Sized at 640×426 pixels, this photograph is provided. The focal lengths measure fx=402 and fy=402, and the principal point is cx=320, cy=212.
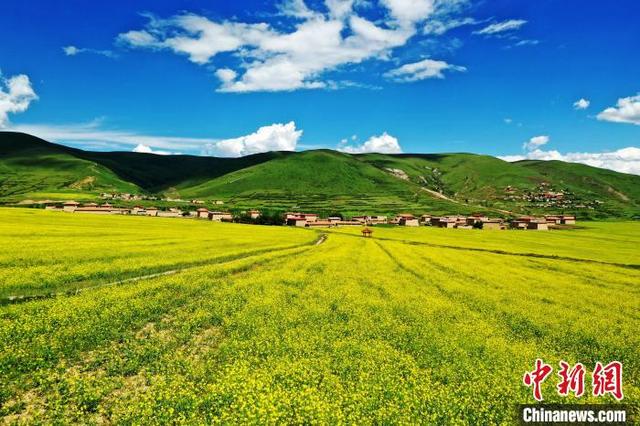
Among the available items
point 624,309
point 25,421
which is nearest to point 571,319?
point 624,309

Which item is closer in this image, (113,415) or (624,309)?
(113,415)

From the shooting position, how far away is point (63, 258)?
146 ft

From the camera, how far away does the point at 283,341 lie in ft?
78.0

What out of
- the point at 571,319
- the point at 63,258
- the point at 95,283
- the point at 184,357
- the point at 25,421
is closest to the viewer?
the point at 25,421

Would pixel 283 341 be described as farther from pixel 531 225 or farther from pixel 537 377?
pixel 531 225

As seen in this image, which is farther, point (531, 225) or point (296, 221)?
point (296, 221)

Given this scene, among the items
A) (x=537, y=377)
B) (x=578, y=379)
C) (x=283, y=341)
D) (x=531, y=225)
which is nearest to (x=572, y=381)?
(x=578, y=379)

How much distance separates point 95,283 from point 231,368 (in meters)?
23.0

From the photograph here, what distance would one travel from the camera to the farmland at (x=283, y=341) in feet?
54.7

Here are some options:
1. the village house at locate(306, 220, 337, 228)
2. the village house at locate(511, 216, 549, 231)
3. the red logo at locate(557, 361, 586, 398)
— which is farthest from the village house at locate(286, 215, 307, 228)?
the red logo at locate(557, 361, 586, 398)

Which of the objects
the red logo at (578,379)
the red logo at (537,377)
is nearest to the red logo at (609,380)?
the red logo at (578,379)

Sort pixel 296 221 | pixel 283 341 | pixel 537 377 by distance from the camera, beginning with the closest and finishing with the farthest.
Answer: pixel 537 377 → pixel 283 341 → pixel 296 221

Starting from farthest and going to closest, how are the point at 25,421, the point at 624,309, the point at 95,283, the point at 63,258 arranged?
the point at 63,258 < the point at 95,283 < the point at 624,309 < the point at 25,421

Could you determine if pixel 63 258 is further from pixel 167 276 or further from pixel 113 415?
pixel 113 415
